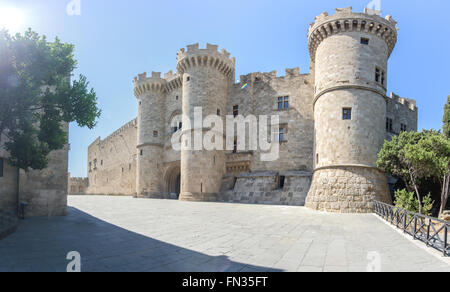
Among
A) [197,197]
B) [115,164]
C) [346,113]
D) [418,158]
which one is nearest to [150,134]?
[197,197]

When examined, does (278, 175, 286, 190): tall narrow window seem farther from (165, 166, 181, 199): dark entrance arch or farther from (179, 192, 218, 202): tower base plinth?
(165, 166, 181, 199): dark entrance arch

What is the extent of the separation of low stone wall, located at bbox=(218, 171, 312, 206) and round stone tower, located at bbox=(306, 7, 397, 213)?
301cm

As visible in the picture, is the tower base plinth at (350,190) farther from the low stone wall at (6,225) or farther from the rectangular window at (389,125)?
the low stone wall at (6,225)

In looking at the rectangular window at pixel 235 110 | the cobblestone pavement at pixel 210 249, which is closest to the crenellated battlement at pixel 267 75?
the rectangular window at pixel 235 110

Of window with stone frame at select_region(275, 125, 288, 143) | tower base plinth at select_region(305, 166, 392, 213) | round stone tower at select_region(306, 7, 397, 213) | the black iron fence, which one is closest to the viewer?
the black iron fence

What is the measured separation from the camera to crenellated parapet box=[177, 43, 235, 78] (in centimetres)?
2333

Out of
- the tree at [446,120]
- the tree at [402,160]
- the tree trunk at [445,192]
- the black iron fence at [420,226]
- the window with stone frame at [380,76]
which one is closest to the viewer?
the black iron fence at [420,226]

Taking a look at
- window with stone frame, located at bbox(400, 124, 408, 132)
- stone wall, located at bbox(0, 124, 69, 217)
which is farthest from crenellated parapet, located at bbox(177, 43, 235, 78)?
window with stone frame, located at bbox(400, 124, 408, 132)

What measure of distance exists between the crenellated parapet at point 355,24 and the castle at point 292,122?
61 millimetres

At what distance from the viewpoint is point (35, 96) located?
296 inches

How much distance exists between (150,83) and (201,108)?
8754 millimetres

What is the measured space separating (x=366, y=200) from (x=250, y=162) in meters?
10.2

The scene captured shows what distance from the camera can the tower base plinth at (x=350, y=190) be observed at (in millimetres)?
14422
